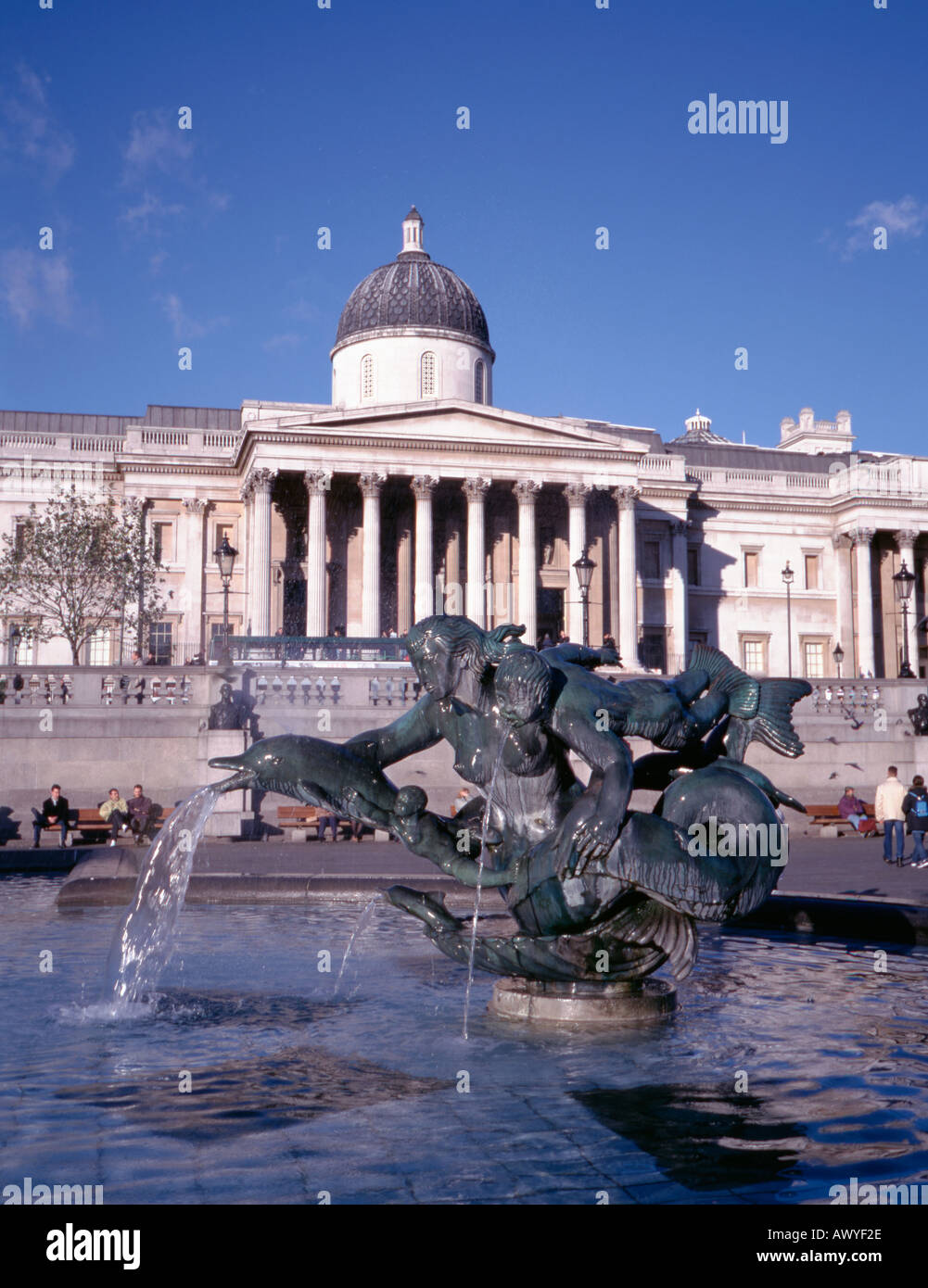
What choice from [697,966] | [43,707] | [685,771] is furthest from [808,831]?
[685,771]

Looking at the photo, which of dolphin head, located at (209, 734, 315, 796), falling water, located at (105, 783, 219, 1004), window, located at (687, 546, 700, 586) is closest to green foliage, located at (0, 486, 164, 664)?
window, located at (687, 546, 700, 586)

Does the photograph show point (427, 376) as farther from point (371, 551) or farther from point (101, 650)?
point (101, 650)

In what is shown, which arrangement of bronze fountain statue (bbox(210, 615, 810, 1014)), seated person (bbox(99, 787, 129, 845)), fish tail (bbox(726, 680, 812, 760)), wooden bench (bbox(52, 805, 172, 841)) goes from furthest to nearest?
wooden bench (bbox(52, 805, 172, 841)) < seated person (bbox(99, 787, 129, 845)) < fish tail (bbox(726, 680, 812, 760)) < bronze fountain statue (bbox(210, 615, 810, 1014))

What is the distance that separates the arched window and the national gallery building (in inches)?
3.3

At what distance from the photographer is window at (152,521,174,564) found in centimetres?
5294

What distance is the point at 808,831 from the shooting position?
2483cm

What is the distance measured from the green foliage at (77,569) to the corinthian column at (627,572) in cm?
1785

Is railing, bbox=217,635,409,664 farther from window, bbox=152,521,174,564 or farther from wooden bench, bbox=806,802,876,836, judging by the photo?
window, bbox=152,521,174,564

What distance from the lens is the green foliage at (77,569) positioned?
143 feet

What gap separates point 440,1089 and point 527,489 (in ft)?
150

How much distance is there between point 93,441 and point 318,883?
4569 cm

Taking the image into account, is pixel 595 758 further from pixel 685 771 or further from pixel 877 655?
pixel 877 655

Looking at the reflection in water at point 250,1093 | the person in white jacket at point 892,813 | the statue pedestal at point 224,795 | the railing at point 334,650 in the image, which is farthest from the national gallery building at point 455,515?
the reflection in water at point 250,1093
